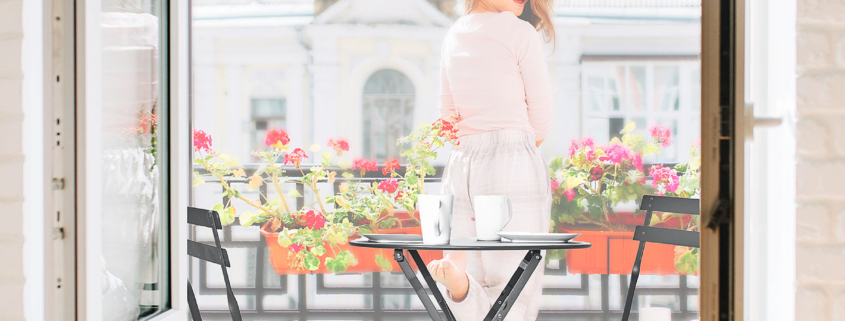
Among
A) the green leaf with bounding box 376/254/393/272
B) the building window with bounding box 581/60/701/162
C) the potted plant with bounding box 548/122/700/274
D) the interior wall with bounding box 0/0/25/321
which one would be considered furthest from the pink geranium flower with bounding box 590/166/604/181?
the interior wall with bounding box 0/0/25/321

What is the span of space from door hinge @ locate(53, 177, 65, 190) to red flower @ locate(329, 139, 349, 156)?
2403 millimetres

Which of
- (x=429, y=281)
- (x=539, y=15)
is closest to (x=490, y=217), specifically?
(x=429, y=281)

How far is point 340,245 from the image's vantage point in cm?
329

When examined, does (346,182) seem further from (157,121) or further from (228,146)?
(157,121)

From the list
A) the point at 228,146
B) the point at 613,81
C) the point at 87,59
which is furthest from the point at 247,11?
the point at 87,59

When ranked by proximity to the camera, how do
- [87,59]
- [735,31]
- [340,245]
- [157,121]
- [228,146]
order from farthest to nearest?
1. [228,146]
2. [340,245]
3. [157,121]
4. [87,59]
5. [735,31]

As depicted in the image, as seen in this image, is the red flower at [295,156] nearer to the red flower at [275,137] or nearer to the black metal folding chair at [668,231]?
the red flower at [275,137]

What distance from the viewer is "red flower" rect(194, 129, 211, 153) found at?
338 cm

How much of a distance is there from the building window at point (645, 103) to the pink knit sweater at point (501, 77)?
42.2 inches

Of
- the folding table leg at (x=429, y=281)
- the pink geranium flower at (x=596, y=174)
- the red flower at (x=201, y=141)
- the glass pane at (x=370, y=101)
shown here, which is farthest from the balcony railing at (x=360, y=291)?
the folding table leg at (x=429, y=281)

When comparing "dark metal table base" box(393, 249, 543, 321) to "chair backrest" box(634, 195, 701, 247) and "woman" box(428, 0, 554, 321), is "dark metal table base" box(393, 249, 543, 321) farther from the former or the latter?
"chair backrest" box(634, 195, 701, 247)

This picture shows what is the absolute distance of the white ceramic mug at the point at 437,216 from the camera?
164cm

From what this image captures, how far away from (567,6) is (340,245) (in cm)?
192
